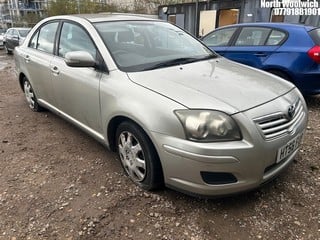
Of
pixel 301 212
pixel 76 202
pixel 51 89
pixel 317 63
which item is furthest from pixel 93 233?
pixel 317 63

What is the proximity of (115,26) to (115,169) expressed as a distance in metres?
1.52

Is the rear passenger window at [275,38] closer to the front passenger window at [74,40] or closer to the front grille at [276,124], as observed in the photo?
the front grille at [276,124]

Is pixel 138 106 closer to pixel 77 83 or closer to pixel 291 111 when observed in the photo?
pixel 77 83

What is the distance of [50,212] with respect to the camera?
240cm

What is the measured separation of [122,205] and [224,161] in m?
0.98

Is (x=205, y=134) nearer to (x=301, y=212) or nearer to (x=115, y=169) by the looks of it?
(x=301, y=212)

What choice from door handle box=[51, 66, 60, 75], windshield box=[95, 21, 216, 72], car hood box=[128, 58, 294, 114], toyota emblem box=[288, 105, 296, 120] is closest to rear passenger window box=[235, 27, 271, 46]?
windshield box=[95, 21, 216, 72]

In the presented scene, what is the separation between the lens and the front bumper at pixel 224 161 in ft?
6.57

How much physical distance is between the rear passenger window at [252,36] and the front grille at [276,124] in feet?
10.5

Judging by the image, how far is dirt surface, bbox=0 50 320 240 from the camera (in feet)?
7.12

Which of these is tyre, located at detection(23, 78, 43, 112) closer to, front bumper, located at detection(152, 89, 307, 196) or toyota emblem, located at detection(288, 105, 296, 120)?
front bumper, located at detection(152, 89, 307, 196)

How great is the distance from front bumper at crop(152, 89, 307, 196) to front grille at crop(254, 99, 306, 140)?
0.03m

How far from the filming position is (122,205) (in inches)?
96.8

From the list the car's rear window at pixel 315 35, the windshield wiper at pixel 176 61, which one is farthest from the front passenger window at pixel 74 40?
the car's rear window at pixel 315 35
